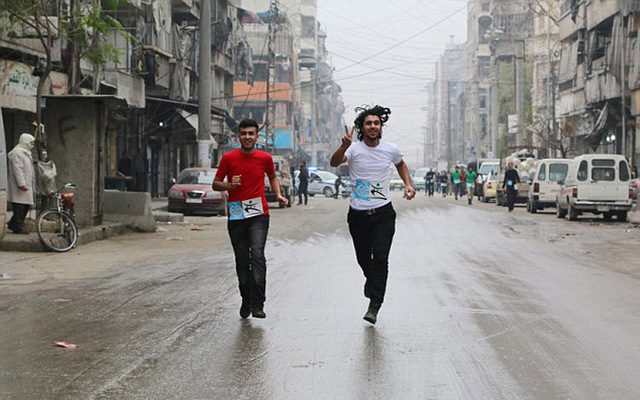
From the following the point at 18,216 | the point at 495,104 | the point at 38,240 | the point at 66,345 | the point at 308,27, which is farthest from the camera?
the point at 308,27

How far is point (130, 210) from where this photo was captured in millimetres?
22344

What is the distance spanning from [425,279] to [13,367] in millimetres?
6537

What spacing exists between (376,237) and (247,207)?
1209 mm

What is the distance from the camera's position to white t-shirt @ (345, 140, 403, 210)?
356 inches

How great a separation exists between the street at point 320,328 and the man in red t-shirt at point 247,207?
406 millimetres

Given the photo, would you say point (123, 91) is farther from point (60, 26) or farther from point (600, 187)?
point (600, 187)

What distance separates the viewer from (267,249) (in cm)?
1742

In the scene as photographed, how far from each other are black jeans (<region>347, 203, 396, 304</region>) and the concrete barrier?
13607mm

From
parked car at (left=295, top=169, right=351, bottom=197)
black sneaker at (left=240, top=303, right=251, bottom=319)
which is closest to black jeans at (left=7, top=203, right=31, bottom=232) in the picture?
black sneaker at (left=240, top=303, right=251, bottom=319)

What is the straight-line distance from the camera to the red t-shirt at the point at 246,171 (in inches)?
364

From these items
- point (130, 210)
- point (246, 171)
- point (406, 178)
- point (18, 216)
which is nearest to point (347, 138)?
point (406, 178)

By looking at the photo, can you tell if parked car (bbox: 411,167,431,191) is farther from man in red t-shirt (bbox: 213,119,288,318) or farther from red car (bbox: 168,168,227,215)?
man in red t-shirt (bbox: 213,119,288,318)

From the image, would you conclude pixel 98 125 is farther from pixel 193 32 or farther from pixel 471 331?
pixel 193 32

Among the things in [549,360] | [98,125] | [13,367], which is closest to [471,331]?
[549,360]
